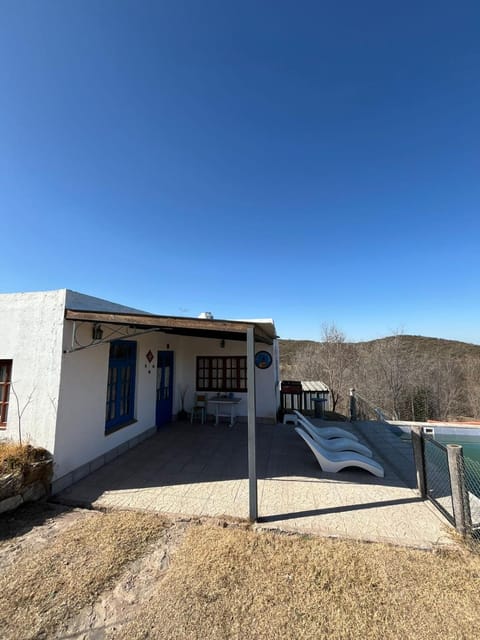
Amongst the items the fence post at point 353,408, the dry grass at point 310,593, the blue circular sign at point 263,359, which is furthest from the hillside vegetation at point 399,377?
the dry grass at point 310,593

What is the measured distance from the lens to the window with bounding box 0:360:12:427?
177 inches

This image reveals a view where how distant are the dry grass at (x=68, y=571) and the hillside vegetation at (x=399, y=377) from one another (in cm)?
1549

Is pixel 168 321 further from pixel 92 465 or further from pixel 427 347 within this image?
pixel 427 347

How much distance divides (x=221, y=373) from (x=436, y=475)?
648 cm

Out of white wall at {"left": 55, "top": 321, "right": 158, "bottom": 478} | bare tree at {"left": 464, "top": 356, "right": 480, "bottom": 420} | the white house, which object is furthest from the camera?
bare tree at {"left": 464, "top": 356, "right": 480, "bottom": 420}

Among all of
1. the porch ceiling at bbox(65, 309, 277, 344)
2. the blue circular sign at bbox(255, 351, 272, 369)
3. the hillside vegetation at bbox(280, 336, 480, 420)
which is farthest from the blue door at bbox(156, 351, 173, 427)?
the hillside vegetation at bbox(280, 336, 480, 420)

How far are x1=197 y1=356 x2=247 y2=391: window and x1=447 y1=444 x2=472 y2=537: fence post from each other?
20.7 feet

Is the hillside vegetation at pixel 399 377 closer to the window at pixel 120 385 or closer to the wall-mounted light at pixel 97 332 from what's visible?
the window at pixel 120 385

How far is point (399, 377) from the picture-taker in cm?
1798

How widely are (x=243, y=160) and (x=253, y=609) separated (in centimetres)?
935

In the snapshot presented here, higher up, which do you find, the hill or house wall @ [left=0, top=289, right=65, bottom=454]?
the hill

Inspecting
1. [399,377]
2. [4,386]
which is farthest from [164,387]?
[399,377]

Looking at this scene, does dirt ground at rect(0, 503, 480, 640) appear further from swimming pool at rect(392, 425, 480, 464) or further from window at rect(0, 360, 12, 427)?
swimming pool at rect(392, 425, 480, 464)

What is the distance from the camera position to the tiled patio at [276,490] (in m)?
3.50
